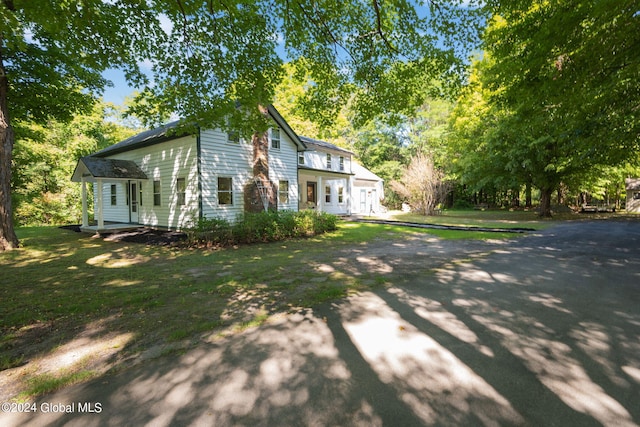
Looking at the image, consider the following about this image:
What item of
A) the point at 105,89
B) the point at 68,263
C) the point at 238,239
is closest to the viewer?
the point at 68,263

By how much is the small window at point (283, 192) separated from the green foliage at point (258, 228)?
3572mm

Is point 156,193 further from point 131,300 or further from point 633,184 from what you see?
point 633,184

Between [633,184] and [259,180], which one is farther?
[633,184]

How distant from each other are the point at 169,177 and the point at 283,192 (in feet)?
19.4

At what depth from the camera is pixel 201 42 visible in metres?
8.03

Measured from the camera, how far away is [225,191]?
14.3m

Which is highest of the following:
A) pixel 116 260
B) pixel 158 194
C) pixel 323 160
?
pixel 323 160

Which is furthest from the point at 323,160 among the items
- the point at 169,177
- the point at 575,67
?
the point at 575,67

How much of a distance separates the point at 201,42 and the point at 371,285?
7738 millimetres

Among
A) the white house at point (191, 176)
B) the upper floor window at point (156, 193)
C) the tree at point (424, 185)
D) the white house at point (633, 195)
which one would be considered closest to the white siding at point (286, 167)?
the white house at point (191, 176)

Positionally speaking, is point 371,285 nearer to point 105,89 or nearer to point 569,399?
point 569,399

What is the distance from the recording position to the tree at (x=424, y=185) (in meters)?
24.0

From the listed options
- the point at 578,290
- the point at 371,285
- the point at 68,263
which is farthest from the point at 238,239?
the point at 578,290

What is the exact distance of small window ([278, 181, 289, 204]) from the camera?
669 inches
